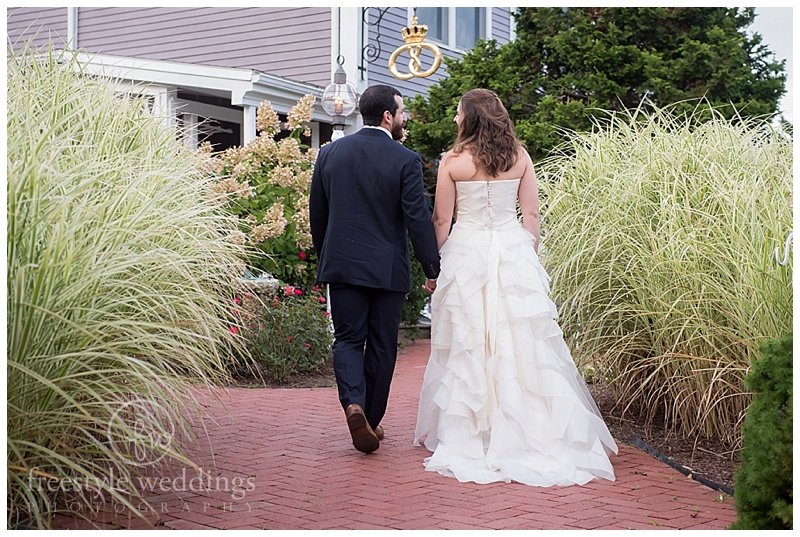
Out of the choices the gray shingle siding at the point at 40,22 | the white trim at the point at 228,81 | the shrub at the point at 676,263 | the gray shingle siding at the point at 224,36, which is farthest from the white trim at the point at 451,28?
the shrub at the point at 676,263

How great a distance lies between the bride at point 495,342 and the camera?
4812mm

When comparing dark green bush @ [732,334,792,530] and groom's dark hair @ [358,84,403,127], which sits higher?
groom's dark hair @ [358,84,403,127]

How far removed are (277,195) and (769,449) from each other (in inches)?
234

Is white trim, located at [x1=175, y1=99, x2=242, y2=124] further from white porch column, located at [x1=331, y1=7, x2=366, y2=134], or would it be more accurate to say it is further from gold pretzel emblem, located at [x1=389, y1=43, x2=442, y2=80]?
gold pretzel emblem, located at [x1=389, y1=43, x2=442, y2=80]

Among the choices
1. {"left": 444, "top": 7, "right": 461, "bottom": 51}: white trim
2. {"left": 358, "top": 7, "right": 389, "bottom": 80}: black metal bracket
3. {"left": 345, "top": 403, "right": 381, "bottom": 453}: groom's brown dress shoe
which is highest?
{"left": 444, "top": 7, "right": 461, "bottom": 51}: white trim

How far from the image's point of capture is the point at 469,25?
50.3ft

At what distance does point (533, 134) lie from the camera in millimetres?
10578

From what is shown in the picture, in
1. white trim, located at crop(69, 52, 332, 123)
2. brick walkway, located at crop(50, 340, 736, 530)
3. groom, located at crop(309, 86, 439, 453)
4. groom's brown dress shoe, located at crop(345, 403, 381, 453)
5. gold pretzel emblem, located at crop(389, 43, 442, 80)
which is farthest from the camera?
white trim, located at crop(69, 52, 332, 123)

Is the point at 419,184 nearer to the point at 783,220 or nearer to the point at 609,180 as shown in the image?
the point at 609,180

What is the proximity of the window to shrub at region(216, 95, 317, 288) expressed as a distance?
593cm

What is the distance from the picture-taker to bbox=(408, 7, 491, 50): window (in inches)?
568

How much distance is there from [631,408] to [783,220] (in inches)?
66.6

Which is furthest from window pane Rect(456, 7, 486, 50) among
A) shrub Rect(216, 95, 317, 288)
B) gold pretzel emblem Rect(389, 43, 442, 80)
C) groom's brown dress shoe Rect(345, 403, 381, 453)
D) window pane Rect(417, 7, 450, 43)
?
groom's brown dress shoe Rect(345, 403, 381, 453)

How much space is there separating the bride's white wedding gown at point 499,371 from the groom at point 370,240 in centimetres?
25
